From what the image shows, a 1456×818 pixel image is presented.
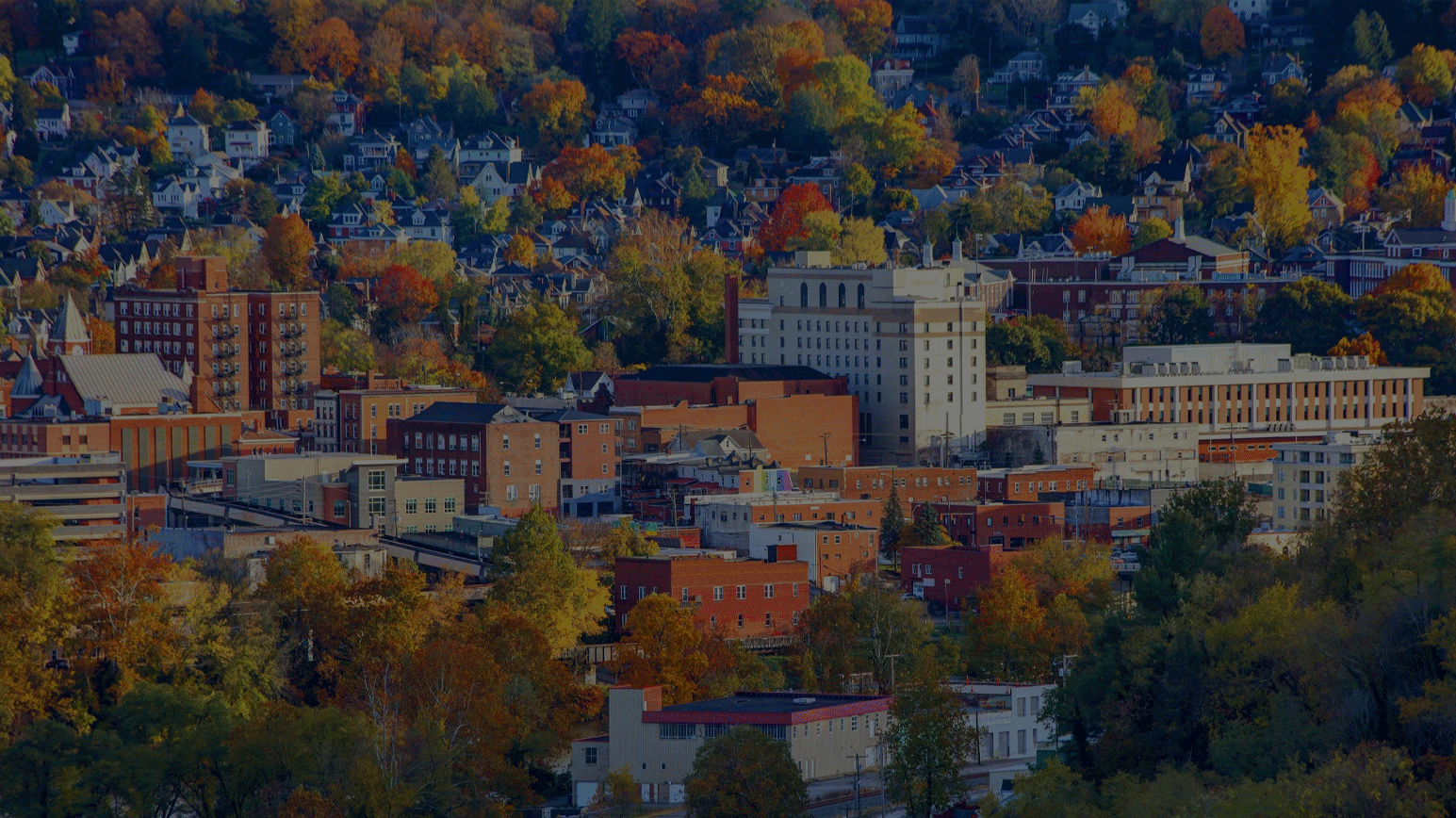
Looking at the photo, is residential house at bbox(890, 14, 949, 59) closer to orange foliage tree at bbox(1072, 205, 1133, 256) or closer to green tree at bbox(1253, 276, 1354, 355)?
orange foliage tree at bbox(1072, 205, 1133, 256)

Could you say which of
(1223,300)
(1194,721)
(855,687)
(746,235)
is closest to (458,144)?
(746,235)

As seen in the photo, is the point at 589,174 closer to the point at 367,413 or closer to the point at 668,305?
the point at 668,305

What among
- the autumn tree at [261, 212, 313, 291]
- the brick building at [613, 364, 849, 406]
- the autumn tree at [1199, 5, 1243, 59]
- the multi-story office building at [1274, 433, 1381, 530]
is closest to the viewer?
the multi-story office building at [1274, 433, 1381, 530]

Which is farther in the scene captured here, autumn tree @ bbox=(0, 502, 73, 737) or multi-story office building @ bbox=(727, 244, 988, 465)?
multi-story office building @ bbox=(727, 244, 988, 465)

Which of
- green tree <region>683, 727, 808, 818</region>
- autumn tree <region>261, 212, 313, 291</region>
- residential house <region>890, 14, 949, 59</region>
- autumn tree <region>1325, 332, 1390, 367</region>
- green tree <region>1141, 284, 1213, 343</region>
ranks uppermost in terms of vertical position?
residential house <region>890, 14, 949, 59</region>

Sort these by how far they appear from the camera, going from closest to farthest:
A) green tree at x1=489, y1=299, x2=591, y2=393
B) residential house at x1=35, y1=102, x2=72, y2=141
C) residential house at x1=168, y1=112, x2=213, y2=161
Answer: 1. green tree at x1=489, y1=299, x2=591, y2=393
2. residential house at x1=168, y1=112, x2=213, y2=161
3. residential house at x1=35, y1=102, x2=72, y2=141

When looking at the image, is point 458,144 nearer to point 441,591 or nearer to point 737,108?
point 737,108

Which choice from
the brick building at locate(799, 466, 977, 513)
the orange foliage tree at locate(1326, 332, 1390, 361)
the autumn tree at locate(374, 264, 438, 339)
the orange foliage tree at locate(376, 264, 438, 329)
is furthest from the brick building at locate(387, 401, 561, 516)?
the orange foliage tree at locate(1326, 332, 1390, 361)
